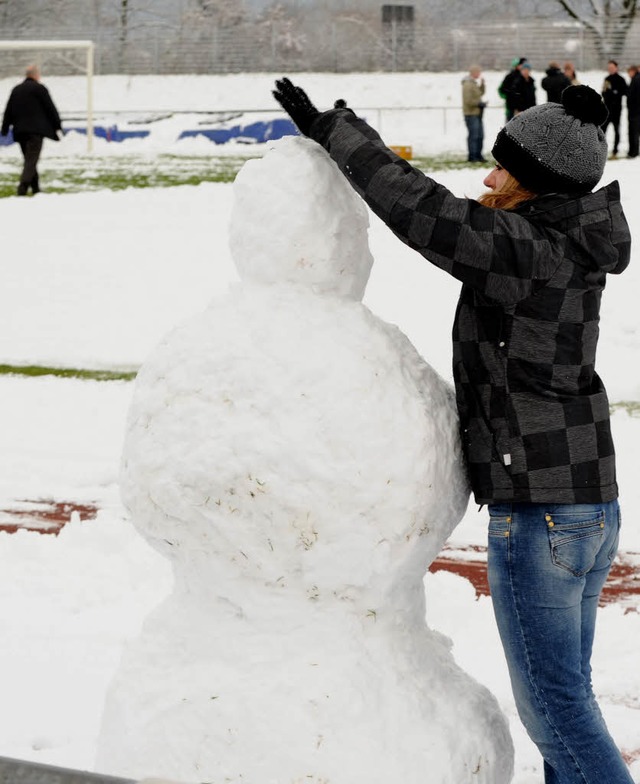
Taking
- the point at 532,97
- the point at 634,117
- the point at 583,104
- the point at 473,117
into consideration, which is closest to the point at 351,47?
the point at 532,97

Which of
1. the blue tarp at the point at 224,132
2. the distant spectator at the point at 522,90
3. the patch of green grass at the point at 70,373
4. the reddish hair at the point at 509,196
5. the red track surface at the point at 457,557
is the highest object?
the distant spectator at the point at 522,90

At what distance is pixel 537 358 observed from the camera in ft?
7.74

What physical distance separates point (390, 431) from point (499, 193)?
1.73ft

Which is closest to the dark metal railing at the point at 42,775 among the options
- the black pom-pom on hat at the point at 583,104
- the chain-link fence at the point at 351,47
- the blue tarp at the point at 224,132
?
the black pom-pom on hat at the point at 583,104

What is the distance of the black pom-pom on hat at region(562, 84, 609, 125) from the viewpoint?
2.41m

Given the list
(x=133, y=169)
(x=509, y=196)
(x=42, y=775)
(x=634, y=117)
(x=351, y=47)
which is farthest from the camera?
(x=351, y=47)

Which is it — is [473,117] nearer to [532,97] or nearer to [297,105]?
[532,97]

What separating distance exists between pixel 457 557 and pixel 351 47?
103ft

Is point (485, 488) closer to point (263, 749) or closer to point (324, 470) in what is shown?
point (324, 470)

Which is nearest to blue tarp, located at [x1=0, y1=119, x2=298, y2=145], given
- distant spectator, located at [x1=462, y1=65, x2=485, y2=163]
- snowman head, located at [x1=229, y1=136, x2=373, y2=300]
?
distant spectator, located at [x1=462, y1=65, x2=485, y2=163]

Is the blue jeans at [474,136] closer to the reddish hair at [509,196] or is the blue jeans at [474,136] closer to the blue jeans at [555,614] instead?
the reddish hair at [509,196]

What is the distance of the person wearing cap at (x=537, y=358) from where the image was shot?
2299 mm

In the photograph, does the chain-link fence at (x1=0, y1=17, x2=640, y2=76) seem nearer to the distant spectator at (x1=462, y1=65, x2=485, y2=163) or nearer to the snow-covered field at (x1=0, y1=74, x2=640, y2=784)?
the snow-covered field at (x1=0, y1=74, x2=640, y2=784)

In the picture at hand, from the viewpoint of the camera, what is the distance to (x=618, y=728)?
3674mm
